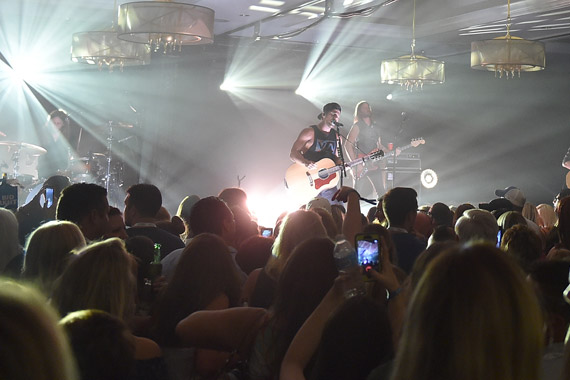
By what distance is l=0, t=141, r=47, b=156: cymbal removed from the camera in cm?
1041

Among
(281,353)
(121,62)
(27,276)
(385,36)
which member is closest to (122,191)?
(121,62)

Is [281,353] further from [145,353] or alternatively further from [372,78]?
[372,78]

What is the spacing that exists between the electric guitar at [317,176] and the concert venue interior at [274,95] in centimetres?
286

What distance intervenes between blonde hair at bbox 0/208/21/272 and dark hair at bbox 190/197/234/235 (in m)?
0.91

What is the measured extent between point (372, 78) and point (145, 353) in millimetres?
12976

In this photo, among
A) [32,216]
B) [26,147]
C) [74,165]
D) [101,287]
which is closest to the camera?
[101,287]

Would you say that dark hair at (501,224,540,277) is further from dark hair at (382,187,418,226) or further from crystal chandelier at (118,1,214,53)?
crystal chandelier at (118,1,214,53)

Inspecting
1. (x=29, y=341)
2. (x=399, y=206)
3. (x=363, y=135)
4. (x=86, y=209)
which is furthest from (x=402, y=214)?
(x=363, y=135)

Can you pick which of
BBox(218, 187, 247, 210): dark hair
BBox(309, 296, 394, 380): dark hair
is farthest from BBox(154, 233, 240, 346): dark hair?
BBox(218, 187, 247, 210): dark hair

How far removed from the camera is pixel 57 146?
11.0 meters

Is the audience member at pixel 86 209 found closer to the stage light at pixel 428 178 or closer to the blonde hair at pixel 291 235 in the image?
the blonde hair at pixel 291 235

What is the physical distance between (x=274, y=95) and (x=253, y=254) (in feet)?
35.2

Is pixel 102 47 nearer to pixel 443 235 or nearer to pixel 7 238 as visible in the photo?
pixel 7 238

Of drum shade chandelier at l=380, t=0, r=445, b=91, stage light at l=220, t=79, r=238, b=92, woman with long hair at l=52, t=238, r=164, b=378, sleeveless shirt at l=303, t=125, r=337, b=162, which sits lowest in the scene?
woman with long hair at l=52, t=238, r=164, b=378
